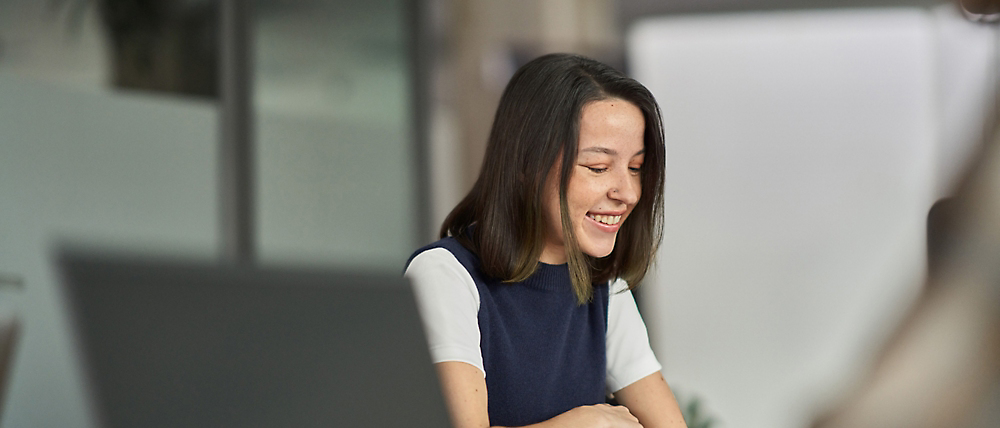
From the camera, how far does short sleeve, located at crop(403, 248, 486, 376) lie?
80 centimetres

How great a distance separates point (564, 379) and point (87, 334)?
684mm

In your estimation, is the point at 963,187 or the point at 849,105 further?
the point at 849,105

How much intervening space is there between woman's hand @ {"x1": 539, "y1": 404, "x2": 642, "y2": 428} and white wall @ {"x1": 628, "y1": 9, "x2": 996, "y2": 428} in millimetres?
2310

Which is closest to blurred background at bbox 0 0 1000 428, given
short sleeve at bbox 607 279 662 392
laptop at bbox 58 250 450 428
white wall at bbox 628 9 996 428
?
white wall at bbox 628 9 996 428

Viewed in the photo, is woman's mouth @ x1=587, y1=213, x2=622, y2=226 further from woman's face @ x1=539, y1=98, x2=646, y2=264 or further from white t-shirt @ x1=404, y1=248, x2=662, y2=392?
white t-shirt @ x1=404, y1=248, x2=662, y2=392

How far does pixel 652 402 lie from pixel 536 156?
1.11 ft

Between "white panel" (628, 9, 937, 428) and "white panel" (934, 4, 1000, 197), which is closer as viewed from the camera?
"white panel" (934, 4, 1000, 197)

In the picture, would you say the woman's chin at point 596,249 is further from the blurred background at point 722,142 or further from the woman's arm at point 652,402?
the blurred background at point 722,142

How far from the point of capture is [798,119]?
10.4 ft

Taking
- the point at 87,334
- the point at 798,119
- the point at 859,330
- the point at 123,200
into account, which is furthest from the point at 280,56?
the point at 87,334

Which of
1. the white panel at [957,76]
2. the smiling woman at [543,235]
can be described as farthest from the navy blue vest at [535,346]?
the white panel at [957,76]

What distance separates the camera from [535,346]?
909 mm

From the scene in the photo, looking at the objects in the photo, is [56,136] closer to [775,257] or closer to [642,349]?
[642,349]

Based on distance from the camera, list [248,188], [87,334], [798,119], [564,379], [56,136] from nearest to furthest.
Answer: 1. [87,334]
2. [564,379]
3. [56,136]
4. [248,188]
5. [798,119]
